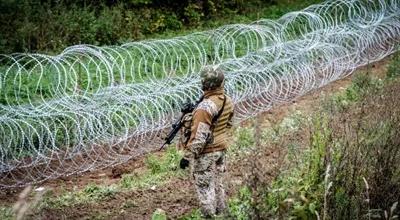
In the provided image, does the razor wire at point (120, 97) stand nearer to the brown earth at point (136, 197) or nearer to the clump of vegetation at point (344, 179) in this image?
the brown earth at point (136, 197)

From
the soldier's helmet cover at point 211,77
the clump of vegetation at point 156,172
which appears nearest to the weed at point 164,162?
the clump of vegetation at point 156,172

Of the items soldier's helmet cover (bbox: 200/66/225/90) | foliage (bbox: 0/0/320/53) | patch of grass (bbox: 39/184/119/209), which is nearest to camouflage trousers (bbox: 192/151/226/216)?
soldier's helmet cover (bbox: 200/66/225/90)

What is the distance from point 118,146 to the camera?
1078cm

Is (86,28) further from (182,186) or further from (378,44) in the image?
(182,186)

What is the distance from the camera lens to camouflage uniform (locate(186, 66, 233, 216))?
6.62m

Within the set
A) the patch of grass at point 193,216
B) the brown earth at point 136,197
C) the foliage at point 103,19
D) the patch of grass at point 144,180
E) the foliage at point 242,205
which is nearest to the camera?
the foliage at point 242,205

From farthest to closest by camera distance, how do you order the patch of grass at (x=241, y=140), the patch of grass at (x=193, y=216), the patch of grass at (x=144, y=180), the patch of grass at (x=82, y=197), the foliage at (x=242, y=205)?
the patch of grass at (x=241, y=140), the patch of grass at (x=144, y=180), the patch of grass at (x=82, y=197), the patch of grass at (x=193, y=216), the foliage at (x=242, y=205)

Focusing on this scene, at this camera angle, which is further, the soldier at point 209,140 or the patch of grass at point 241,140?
the patch of grass at point 241,140

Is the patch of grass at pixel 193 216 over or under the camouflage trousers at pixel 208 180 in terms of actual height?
under

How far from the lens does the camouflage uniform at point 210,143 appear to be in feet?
21.7

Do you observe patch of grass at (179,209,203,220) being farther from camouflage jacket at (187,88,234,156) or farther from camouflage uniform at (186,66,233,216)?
camouflage jacket at (187,88,234,156)

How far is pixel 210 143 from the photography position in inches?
269

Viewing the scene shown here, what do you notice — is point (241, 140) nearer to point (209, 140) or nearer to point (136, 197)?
point (136, 197)

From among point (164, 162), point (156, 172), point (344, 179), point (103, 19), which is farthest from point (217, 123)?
point (103, 19)
